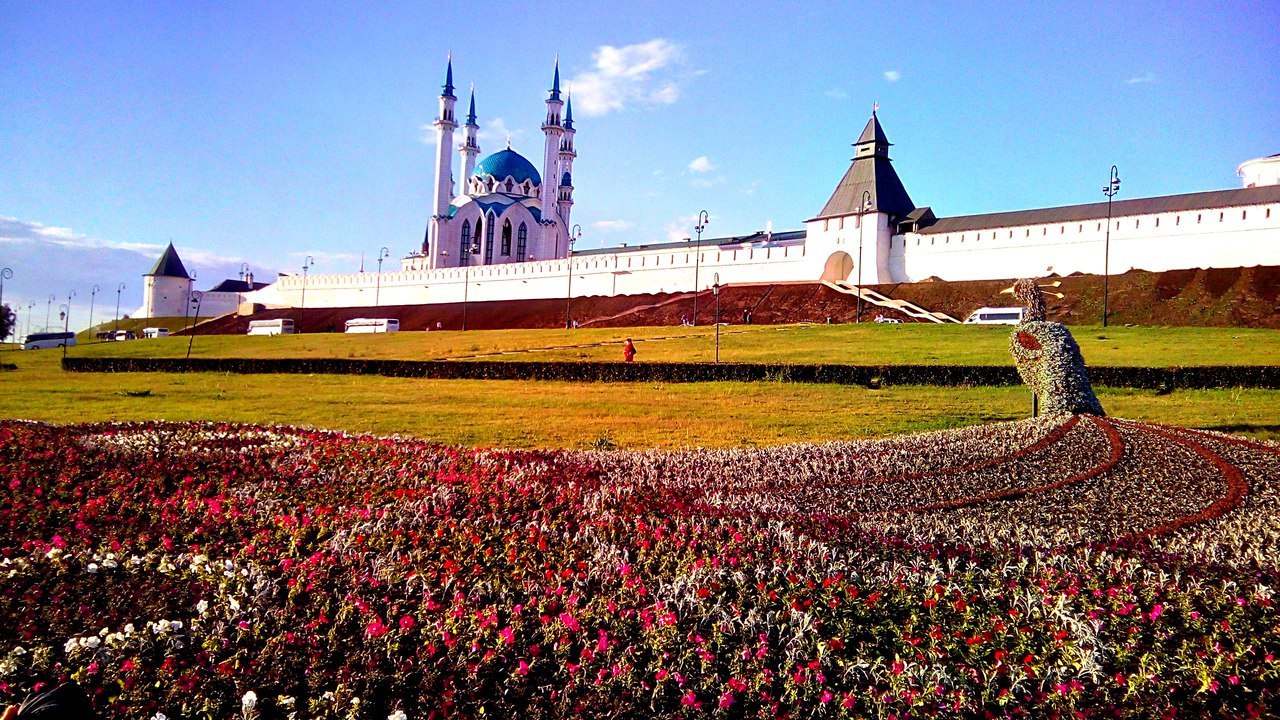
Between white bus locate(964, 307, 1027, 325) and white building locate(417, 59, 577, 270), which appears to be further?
white building locate(417, 59, 577, 270)

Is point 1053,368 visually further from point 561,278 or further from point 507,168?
point 507,168

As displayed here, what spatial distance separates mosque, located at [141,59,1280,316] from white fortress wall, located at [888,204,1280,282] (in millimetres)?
51

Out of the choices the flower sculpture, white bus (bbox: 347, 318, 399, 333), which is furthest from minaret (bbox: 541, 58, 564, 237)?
the flower sculpture

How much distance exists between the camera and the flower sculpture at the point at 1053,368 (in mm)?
9359

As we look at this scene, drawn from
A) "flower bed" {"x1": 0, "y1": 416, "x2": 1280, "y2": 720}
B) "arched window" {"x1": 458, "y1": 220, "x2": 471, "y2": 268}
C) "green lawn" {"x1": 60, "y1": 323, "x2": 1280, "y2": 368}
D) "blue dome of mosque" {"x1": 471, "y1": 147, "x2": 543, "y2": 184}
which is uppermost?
"blue dome of mosque" {"x1": 471, "y1": 147, "x2": 543, "y2": 184}

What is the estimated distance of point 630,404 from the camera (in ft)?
45.0

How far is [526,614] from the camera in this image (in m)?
4.32

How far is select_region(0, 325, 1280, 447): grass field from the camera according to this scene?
11.3 metres

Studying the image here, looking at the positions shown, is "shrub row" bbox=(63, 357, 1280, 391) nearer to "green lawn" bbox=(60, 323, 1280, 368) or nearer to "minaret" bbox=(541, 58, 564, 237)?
"green lawn" bbox=(60, 323, 1280, 368)

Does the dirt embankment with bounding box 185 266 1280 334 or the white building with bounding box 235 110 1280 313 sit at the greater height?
the white building with bounding box 235 110 1280 313

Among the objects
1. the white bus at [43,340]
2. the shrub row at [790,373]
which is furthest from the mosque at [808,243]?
the white bus at [43,340]

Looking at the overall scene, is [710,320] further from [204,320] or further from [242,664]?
[204,320]

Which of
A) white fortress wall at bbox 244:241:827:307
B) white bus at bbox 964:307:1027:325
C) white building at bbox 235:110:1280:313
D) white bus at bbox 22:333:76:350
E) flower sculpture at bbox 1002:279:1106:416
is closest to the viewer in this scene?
flower sculpture at bbox 1002:279:1106:416

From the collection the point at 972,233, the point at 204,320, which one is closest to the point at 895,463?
the point at 972,233
